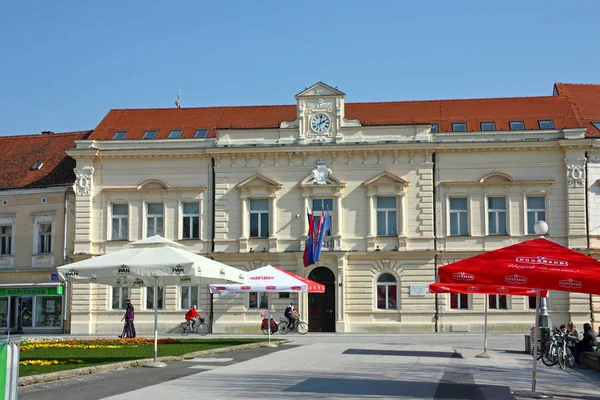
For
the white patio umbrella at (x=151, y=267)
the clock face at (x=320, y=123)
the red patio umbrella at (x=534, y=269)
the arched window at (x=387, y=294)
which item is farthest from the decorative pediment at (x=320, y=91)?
the red patio umbrella at (x=534, y=269)

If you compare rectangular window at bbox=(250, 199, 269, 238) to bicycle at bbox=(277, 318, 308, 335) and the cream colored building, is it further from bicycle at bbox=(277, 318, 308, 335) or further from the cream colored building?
bicycle at bbox=(277, 318, 308, 335)

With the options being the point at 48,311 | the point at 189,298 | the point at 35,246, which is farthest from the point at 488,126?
the point at 48,311

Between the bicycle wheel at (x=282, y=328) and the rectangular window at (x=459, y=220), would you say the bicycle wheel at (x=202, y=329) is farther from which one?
the rectangular window at (x=459, y=220)

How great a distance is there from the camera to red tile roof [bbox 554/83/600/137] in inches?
1666

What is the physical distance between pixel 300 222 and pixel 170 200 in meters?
6.93

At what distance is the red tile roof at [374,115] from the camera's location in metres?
42.9

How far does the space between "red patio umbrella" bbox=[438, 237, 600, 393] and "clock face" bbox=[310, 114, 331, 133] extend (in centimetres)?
2784

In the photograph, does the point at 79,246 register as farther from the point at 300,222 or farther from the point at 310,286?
the point at 310,286

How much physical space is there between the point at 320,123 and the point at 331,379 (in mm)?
27474

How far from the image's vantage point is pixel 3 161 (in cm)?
4747

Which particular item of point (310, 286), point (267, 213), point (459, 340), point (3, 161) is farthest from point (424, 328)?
point (3, 161)

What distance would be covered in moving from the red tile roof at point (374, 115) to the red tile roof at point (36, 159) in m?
2.75

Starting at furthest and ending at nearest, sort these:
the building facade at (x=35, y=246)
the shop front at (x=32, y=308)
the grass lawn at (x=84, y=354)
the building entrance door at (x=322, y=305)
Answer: the building facade at (x=35, y=246) → the shop front at (x=32, y=308) → the building entrance door at (x=322, y=305) → the grass lawn at (x=84, y=354)

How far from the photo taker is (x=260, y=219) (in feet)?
139
